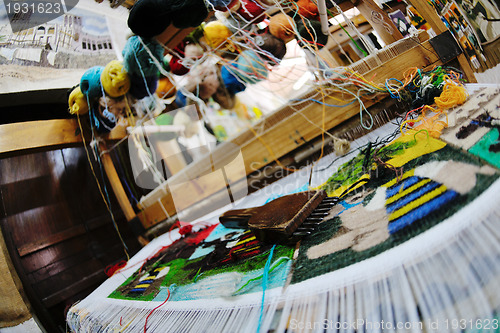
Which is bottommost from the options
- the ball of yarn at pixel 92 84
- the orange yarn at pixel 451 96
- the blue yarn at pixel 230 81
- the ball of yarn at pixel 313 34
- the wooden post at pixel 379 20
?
the orange yarn at pixel 451 96

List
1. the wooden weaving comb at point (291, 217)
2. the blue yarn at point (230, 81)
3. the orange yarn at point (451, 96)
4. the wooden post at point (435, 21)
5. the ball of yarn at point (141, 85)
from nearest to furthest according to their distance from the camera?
the wooden weaving comb at point (291, 217) → the orange yarn at point (451, 96) → the wooden post at point (435, 21) → the ball of yarn at point (141, 85) → the blue yarn at point (230, 81)

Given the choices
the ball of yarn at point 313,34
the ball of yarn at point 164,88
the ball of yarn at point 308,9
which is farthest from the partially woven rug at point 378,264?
the ball of yarn at point 164,88

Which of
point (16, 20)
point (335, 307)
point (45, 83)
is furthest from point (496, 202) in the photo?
point (16, 20)

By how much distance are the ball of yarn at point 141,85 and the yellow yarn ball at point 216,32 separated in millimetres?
386

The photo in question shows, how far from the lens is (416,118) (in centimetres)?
85

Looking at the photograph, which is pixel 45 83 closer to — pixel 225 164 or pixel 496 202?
pixel 225 164

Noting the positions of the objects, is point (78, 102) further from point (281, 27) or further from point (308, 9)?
point (308, 9)

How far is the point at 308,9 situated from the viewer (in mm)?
1084

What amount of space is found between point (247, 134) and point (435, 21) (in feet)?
2.90

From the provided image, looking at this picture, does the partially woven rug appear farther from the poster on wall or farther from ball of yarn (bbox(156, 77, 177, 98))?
→ the poster on wall

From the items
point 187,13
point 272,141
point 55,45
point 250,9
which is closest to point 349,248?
point 272,141

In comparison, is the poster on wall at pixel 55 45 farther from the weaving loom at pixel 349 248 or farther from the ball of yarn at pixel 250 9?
the ball of yarn at pixel 250 9

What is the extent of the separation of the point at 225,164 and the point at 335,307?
3.45ft

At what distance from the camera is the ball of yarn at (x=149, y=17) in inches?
37.2
